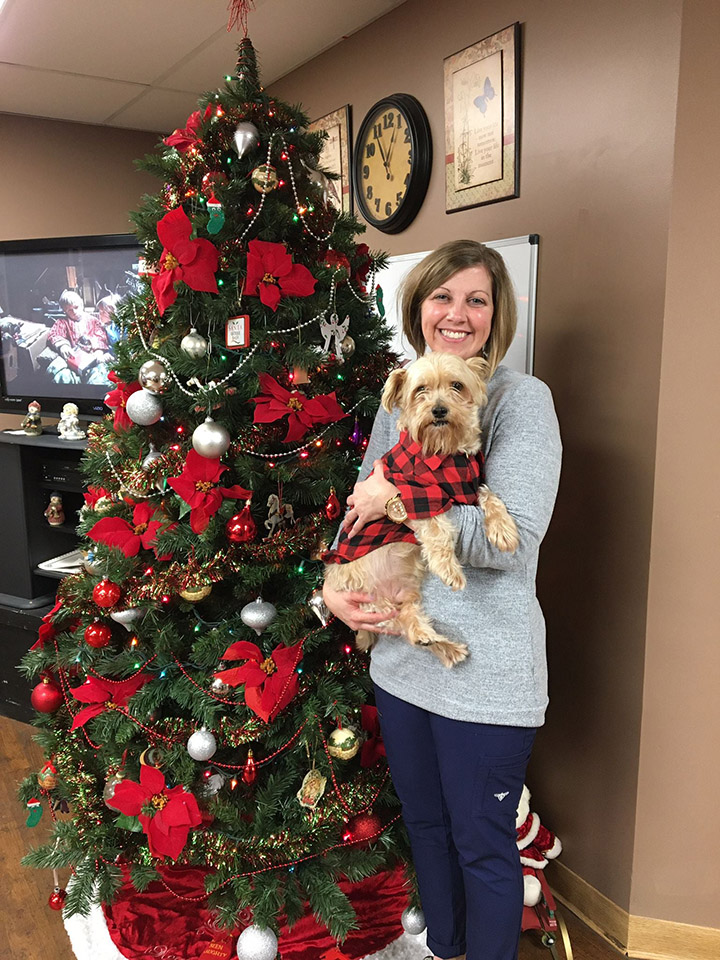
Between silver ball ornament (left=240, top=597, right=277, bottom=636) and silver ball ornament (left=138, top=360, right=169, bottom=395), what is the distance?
54 centimetres

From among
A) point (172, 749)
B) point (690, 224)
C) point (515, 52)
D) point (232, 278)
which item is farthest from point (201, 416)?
point (515, 52)

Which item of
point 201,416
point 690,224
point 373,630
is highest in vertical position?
point 690,224

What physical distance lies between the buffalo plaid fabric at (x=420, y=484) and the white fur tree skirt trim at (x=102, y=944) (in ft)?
3.90

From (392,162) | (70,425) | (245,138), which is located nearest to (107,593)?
(245,138)

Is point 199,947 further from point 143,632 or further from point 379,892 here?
point 143,632

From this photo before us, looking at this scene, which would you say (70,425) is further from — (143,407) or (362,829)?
(362,829)

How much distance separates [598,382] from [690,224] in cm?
42

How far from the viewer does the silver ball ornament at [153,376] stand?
1.59 meters

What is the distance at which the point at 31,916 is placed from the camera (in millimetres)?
1968

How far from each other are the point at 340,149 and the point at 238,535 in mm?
1888

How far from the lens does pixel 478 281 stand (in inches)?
55.8

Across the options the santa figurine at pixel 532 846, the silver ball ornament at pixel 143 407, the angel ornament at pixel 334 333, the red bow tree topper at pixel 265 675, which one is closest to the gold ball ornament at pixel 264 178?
the angel ornament at pixel 334 333

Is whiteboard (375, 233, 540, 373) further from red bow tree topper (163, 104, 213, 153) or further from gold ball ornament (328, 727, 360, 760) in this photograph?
gold ball ornament (328, 727, 360, 760)

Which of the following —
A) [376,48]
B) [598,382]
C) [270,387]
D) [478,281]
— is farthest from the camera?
[376,48]
